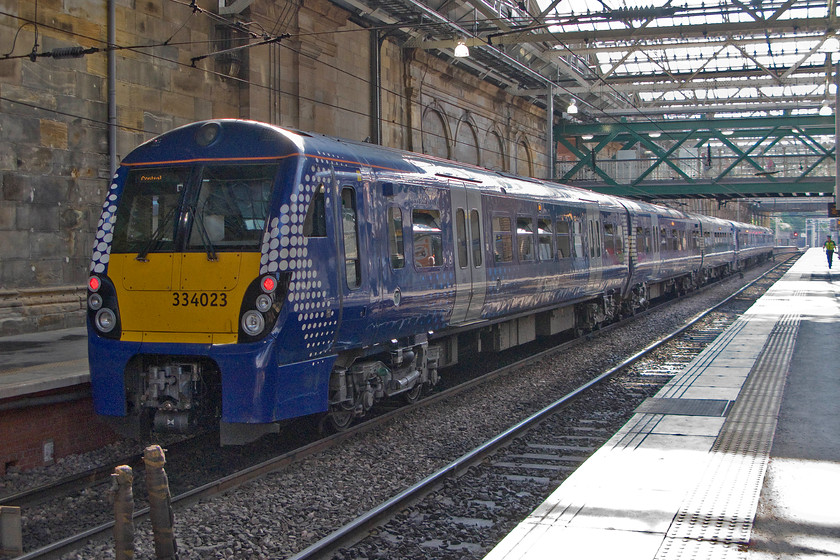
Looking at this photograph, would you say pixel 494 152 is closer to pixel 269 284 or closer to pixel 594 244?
pixel 594 244

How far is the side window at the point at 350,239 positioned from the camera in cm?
802

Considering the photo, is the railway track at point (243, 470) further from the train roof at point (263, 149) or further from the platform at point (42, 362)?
the train roof at point (263, 149)

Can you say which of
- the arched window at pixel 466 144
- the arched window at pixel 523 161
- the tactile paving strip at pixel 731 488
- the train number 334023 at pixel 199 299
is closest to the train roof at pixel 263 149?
the train number 334023 at pixel 199 299

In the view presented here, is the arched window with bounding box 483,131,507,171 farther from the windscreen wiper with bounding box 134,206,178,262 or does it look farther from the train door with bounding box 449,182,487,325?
the windscreen wiper with bounding box 134,206,178,262

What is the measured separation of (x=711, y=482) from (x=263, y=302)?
3.81m

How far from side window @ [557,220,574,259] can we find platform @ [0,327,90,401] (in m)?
7.81

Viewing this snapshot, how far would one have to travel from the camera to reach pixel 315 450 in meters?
7.94

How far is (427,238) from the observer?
9.73 meters

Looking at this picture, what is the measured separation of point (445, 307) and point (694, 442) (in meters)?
3.50

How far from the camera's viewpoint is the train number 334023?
23.6 ft

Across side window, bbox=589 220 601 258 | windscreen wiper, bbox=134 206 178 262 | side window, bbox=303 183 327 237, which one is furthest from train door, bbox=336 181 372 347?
side window, bbox=589 220 601 258

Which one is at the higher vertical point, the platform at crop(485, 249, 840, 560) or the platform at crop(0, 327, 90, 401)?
the platform at crop(0, 327, 90, 401)

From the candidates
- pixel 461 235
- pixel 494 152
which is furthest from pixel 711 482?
pixel 494 152

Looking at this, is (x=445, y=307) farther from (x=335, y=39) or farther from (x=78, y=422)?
(x=335, y=39)
